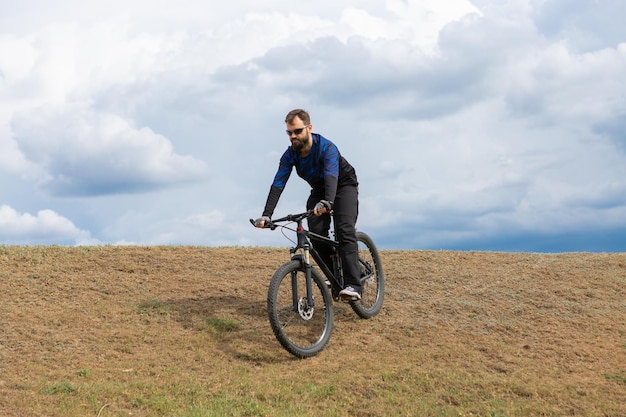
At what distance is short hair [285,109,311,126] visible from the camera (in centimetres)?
920

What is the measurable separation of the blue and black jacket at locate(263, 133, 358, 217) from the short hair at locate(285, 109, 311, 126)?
0.33m

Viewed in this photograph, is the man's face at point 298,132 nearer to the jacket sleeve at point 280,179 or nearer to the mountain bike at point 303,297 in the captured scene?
the jacket sleeve at point 280,179

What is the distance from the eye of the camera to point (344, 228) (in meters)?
9.77

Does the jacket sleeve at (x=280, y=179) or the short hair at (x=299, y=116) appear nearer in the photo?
the short hair at (x=299, y=116)

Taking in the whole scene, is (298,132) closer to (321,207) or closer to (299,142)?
(299,142)

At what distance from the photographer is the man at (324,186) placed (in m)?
9.20

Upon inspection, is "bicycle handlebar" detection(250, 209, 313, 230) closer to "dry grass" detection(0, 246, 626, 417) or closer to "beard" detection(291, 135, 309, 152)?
"beard" detection(291, 135, 309, 152)

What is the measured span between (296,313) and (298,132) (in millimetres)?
2504

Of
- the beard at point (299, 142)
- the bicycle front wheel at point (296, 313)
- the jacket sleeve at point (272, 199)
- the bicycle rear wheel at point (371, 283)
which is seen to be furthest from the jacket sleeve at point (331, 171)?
the bicycle rear wheel at point (371, 283)

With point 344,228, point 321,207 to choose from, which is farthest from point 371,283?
point 321,207

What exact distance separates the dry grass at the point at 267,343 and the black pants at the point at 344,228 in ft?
3.29

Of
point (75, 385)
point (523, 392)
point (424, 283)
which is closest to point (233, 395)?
point (75, 385)

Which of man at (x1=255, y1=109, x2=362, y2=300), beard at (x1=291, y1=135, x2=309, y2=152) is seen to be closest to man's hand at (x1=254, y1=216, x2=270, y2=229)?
man at (x1=255, y1=109, x2=362, y2=300)

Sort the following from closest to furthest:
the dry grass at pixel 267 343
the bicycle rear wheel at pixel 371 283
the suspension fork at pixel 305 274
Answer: the dry grass at pixel 267 343, the suspension fork at pixel 305 274, the bicycle rear wheel at pixel 371 283
